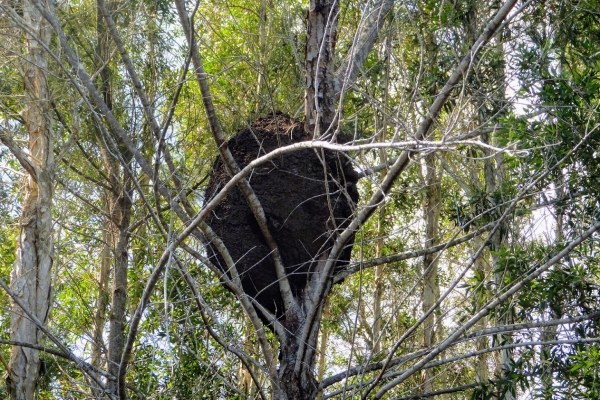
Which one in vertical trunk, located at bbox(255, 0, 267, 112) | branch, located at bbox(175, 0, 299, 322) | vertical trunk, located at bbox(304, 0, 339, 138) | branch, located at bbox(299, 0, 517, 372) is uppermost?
vertical trunk, located at bbox(255, 0, 267, 112)

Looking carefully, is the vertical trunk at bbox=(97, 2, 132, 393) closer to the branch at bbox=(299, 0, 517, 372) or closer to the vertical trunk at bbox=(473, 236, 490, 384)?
the vertical trunk at bbox=(473, 236, 490, 384)

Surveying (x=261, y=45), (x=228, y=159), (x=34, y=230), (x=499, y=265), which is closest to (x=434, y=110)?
(x=228, y=159)

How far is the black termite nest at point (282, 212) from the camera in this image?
223 inches

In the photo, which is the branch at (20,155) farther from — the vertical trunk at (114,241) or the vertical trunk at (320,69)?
the vertical trunk at (320,69)

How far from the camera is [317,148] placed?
5555 mm

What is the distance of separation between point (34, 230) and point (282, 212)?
3426 mm

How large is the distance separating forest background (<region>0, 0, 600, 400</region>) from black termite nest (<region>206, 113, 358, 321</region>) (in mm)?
147

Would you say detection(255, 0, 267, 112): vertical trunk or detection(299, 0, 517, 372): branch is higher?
detection(255, 0, 267, 112): vertical trunk

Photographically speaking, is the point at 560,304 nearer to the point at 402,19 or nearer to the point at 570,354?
the point at 570,354

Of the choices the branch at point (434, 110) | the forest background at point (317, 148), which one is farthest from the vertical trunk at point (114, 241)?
the branch at point (434, 110)

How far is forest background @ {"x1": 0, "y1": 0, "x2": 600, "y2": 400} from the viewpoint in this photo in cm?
457

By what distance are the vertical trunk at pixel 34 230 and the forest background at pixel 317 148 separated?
2 cm

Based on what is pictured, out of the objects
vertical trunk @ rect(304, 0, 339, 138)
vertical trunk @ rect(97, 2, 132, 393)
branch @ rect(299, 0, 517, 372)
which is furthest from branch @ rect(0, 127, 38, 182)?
branch @ rect(299, 0, 517, 372)

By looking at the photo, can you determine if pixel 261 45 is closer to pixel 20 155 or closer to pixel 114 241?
pixel 114 241
